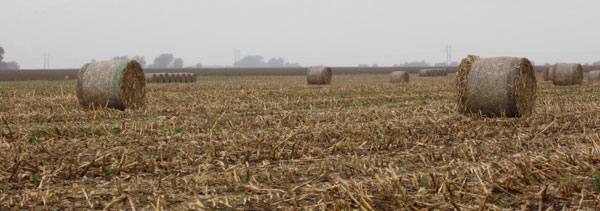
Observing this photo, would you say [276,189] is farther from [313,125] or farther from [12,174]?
[313,125]

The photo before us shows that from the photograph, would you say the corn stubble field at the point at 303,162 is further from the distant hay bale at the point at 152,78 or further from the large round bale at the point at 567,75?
the distant hay bale at the point at 152,78

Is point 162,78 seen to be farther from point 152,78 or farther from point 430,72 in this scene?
point 430,72

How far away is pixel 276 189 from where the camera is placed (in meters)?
5.92

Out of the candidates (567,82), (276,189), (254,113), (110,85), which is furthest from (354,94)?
(276,189)

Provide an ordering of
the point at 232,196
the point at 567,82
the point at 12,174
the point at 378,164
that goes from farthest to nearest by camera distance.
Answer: the point at 567,82 → the point at 378,164 → the point at 12,174 → the point at 232,196

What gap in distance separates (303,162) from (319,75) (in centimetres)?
2109

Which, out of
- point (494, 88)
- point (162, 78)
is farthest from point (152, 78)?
point (494, 88)

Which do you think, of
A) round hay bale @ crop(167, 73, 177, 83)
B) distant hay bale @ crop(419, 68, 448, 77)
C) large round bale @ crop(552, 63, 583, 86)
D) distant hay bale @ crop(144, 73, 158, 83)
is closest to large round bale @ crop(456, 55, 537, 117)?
large round bale @ crop(552, 63, 583, 86)

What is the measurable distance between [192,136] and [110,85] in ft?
17.5

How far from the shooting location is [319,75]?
2839 centimetres

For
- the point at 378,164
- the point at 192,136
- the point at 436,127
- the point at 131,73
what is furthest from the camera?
the point at 131,73

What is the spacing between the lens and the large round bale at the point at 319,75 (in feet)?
93.0

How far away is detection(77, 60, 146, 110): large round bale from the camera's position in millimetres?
13742

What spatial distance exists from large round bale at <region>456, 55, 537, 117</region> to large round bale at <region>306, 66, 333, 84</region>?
1561 cm
